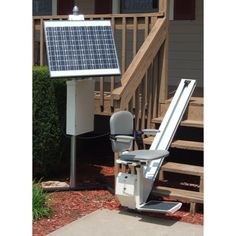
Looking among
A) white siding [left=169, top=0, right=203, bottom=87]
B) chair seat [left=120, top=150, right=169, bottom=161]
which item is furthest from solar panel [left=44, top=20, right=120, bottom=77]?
white siding [left=169, top=0, right=203, bottom=87]

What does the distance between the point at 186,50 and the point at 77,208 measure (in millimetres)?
4731

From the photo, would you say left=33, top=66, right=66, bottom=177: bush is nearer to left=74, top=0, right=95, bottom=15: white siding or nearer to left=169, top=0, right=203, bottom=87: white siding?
left=169, top=0, right=203, bottom=87: white siding

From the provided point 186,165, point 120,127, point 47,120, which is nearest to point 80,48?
point 47,120

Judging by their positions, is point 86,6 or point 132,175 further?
point 86,6

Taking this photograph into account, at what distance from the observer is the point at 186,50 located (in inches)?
385

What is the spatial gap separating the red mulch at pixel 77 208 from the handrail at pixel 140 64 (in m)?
1.05

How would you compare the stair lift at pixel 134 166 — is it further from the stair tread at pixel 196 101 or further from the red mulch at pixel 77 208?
the stair tread at pixel 196 101

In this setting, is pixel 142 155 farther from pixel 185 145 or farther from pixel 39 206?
pixel 39 206

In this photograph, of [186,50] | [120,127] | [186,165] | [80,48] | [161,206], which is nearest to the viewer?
[161,206]

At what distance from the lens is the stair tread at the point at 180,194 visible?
563 centimetres

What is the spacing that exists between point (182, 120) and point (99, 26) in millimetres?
1465

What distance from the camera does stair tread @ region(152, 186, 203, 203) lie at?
18.5 feet

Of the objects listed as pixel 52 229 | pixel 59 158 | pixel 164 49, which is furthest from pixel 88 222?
pixel 164 49

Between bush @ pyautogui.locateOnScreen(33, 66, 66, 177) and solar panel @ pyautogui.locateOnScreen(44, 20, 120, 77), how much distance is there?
0.50m
